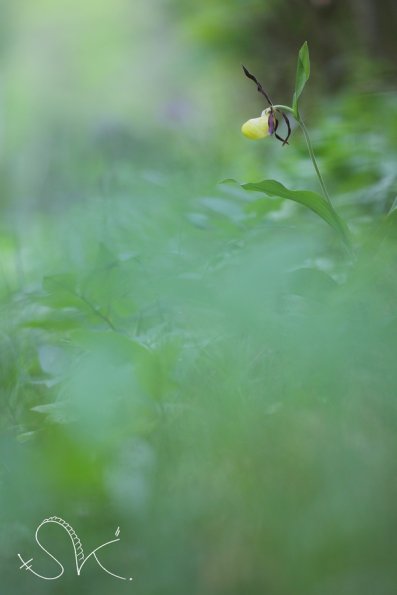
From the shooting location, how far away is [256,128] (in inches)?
40.8

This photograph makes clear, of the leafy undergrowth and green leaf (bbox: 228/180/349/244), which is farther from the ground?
green leaf (bbox: 228/180/349/244)

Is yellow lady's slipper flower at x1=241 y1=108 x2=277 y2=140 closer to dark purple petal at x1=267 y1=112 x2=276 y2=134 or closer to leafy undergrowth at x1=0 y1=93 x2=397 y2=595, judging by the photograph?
dark purple petal at x1=267 y1=112 x2=276 y2=134

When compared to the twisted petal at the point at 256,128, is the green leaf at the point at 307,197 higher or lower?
lower

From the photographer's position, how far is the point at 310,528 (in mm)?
520

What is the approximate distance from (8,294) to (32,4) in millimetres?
5811

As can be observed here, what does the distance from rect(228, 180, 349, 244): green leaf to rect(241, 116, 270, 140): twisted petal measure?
0.32 feet

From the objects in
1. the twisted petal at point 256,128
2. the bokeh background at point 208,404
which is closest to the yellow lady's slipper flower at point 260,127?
the twisted petal at point 256,128

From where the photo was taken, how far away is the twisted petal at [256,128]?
3.38 ft

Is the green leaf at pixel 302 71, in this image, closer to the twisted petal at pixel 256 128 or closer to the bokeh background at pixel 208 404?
the twisted petal at pixel 256 128

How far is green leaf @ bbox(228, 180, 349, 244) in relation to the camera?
954 millimetres

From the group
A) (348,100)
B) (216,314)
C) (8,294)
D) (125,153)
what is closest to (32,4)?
(125,153)

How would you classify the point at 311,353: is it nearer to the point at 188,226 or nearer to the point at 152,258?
the point at 152,258

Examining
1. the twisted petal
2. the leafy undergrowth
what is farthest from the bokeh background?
the twisted petal

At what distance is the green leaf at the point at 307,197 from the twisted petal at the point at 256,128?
0.32 feet
